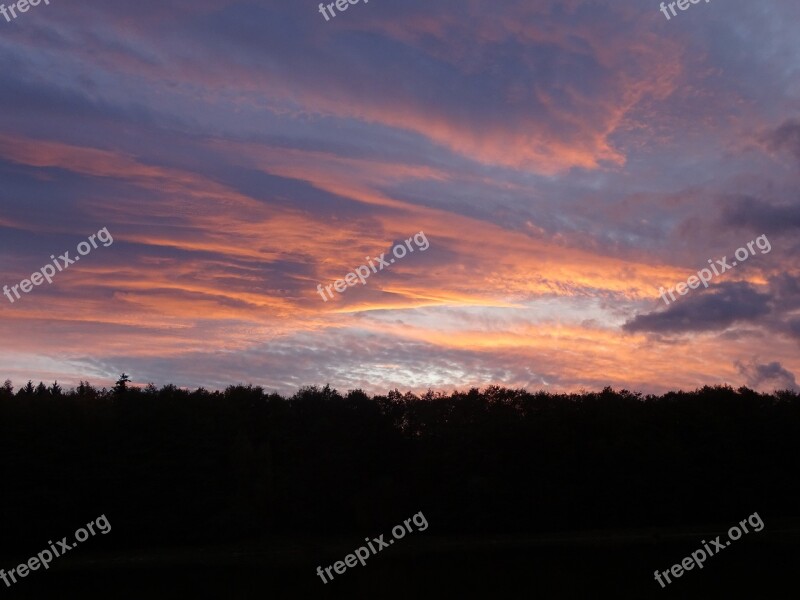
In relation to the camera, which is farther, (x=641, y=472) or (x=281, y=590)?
(x=641, y=472)

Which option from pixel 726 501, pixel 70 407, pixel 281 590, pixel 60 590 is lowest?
pixel 726 501

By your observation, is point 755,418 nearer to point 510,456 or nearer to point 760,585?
point 510,456

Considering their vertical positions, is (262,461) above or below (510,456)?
above

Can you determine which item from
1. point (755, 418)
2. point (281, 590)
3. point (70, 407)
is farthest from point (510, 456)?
point (70, 407)

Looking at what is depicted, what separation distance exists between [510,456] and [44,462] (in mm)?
31505

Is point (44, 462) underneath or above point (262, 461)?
above

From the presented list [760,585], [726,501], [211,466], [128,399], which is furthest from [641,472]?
[128,399]

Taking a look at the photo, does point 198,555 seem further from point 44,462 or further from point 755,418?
point 755,418

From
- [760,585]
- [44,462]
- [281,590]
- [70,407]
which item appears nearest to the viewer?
[760,585]

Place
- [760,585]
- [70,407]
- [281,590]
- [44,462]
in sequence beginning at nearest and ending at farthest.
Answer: [760,585] → [281,590] → [44,462] → [70,407]

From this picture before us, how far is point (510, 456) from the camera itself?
5544 cm

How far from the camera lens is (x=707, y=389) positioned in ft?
202

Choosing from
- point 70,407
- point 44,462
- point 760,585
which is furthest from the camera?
point 70,407

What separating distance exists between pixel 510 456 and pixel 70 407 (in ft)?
101
